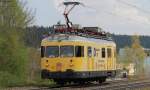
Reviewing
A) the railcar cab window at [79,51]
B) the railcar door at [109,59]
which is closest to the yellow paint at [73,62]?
the railcar cab window at [79,51]

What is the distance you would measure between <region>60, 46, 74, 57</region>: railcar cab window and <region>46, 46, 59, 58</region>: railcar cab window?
1.00 ft

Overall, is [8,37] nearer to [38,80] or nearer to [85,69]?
[38,80]

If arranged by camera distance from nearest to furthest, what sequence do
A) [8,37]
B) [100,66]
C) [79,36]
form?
[79,36], [100,66], [8,37]

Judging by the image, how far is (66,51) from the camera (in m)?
31.4

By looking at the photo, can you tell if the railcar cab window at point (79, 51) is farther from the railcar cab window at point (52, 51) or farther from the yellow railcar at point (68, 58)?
the railcar cab window at point (52, 51)

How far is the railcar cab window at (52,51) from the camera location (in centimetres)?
3161

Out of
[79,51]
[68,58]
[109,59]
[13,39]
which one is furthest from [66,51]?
[13,39]

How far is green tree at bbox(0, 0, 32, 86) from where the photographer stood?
134 feet

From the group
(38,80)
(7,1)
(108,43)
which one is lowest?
(38,80)

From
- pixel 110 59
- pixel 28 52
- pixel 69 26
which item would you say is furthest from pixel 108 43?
pixel 28 52

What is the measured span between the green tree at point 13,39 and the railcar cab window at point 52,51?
5.23 meters

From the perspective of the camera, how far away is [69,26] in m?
32.5

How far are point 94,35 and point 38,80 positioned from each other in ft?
19.3

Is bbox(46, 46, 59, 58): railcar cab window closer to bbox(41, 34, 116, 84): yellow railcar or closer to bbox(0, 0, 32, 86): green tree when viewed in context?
bbox(41, 34, 116, 84): yellow railcar
